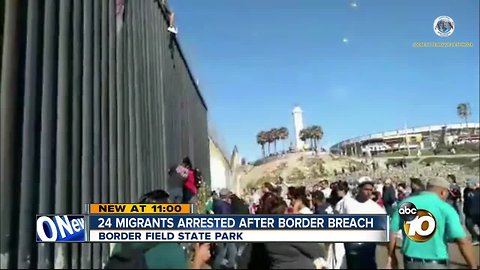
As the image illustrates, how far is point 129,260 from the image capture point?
7.46 feet

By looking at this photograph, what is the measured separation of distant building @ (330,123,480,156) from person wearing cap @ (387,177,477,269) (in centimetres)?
34

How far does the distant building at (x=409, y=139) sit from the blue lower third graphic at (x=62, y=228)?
1.45 metres

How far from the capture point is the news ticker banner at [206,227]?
254 cm

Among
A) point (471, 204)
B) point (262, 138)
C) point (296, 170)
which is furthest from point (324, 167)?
point (471, 204)

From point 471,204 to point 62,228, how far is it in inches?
95.6

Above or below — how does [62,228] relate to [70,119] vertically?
below

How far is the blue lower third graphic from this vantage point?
2.56 metres

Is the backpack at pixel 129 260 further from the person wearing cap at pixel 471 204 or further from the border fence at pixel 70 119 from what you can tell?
the person wearing cap at pixel 471 204

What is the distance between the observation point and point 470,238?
266 cm

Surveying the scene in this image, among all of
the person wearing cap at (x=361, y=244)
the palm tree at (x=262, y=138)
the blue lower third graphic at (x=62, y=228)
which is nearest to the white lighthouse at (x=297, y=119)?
the palm tree at (x=262, y=138)

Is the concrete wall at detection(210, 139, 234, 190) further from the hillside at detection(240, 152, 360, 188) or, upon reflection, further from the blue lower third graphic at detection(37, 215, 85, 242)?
the blue lower third graphic at detection(37, 215, 85, 242)

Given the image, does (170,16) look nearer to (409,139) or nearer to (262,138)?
(262,138)

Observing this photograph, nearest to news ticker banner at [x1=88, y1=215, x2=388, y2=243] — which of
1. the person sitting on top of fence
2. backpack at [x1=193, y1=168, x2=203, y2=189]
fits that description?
backpack at [x1=193, y1=168, x2=203, y2=189]

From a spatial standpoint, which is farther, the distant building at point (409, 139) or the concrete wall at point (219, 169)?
the concrete wall at point (219, 169)
